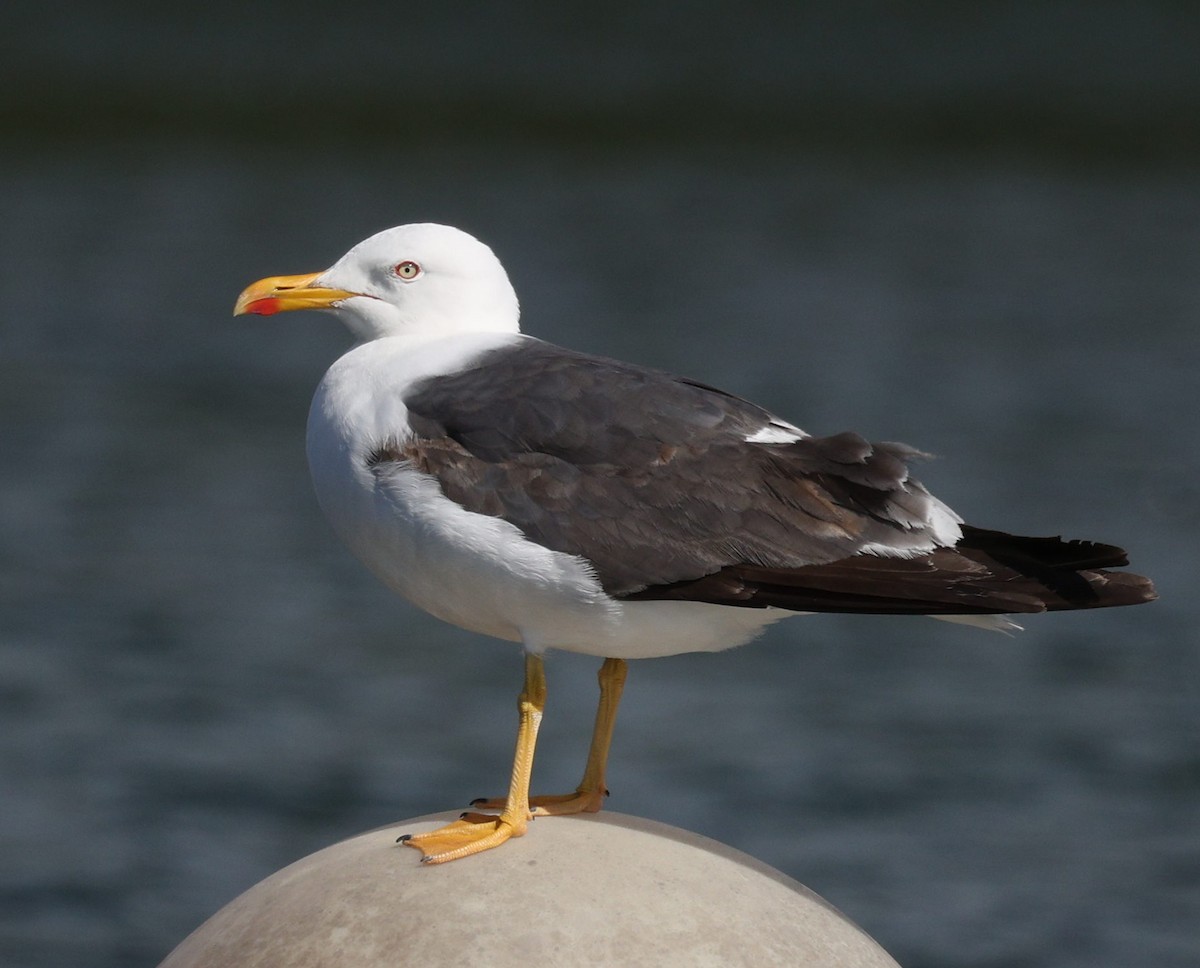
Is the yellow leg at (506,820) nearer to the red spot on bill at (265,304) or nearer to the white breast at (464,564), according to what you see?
the white breast at (464,564)

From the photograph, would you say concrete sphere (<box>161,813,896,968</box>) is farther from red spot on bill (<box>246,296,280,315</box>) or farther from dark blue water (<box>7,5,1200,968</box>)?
dark blue water (<box>7,5,1200,968</box>)

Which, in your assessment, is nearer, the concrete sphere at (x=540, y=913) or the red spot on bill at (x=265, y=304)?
the concrete sphere at (x=540, y=913)

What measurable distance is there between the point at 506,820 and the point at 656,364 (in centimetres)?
1787

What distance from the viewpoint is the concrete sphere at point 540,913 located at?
5.40m

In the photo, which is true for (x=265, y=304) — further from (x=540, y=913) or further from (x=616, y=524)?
(x=540, y=913)

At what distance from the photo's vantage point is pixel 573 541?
6.02 metres

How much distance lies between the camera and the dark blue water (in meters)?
14.0

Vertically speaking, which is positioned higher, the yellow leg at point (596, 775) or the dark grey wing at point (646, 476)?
the dark grey wing at point (646, 476)

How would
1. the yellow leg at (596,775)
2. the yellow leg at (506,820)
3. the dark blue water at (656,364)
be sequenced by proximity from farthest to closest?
the dark blue water at (656,364) → the yellow leg at (596,775) → the yellow leg at (506,820)

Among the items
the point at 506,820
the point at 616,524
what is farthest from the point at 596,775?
the point at 616,524

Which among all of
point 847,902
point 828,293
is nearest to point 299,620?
point 847,902

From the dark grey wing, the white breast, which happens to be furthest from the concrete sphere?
the dark grey wing

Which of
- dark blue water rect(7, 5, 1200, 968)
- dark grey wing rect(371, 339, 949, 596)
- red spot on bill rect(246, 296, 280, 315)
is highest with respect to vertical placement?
red spot on bill rect(246, 296, 280, 315)

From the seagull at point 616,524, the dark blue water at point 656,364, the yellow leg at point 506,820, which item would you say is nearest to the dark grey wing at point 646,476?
the seagull at point 616,524
